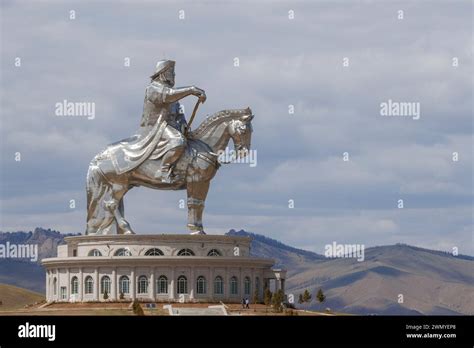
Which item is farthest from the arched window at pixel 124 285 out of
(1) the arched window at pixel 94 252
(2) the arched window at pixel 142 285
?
(1) the arched window at pixel 94 252

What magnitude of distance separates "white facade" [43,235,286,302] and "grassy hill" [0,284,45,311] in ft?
35.4

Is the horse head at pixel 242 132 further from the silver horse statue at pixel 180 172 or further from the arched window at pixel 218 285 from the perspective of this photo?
the arched window at pixel 218 285

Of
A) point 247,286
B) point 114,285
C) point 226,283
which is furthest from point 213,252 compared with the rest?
point 114,285

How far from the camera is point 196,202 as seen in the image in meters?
119

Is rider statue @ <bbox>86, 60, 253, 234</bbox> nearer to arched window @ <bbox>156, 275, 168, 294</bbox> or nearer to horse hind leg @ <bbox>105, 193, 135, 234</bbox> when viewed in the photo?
horse hind leg @ <bbox>105, 193, 135, 234</bbox>

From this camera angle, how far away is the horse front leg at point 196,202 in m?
119

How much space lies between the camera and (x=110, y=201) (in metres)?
119

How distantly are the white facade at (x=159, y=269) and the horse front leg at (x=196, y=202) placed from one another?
4.29ft

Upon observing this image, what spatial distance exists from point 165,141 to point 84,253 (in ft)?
31.7

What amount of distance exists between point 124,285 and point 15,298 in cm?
1862

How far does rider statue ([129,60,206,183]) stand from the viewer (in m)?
118
